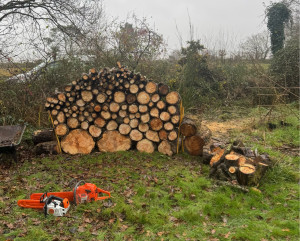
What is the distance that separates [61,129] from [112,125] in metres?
1.09

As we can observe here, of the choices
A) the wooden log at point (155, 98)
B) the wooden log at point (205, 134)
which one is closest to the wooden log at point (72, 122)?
the wooden log at point (155, 98)

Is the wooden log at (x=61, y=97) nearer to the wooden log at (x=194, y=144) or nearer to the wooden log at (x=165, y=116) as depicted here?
the wooden log at (x=165, y=116)

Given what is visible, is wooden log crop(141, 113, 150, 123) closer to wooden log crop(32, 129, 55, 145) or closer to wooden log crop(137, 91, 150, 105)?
wooden log crop(137, 91, 150, 105)

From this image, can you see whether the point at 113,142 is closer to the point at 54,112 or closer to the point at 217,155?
the point at 54,112

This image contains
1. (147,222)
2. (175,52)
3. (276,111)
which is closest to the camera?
(147,222)

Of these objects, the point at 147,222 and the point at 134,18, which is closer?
the point at 147,222

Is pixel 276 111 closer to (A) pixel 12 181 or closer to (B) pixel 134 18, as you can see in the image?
(B) pixel 134 18

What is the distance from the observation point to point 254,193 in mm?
3930

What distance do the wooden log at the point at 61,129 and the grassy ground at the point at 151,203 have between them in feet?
1.62

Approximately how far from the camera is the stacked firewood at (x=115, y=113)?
17.9ft

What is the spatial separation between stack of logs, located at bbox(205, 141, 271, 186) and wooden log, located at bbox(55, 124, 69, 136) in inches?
124

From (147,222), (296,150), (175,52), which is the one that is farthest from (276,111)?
(147,222)

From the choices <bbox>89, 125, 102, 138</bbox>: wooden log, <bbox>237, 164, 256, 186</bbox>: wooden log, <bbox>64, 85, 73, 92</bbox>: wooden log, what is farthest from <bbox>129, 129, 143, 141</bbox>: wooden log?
<bbox>237, 164, 256, 186</bbox>: wooden log

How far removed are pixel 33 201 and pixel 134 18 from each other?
8192 millimetres
